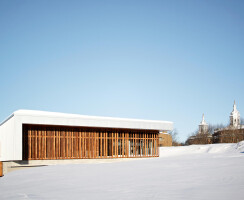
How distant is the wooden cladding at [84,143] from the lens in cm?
2150

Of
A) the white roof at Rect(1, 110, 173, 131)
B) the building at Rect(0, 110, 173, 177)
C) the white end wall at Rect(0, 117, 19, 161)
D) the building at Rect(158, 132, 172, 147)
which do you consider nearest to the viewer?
the white end wall at Rect(0, 117, 19, 161)

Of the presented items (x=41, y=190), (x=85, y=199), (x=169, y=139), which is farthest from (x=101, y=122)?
(x=169, y=139)

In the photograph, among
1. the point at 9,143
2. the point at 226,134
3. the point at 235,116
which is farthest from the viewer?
the point at 235,116

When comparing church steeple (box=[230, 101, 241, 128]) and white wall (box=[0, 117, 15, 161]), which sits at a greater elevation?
church steeple (box=[230, 101, 241, 128])

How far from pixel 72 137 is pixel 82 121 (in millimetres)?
1430

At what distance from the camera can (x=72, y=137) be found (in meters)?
22.9

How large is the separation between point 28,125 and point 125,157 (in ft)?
27.4

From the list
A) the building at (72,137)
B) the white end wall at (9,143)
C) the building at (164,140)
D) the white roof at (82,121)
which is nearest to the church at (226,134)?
the building at (164,140)

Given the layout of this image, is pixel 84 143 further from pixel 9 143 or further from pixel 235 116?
pixel 235 116

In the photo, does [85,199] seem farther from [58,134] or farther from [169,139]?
[169,139]

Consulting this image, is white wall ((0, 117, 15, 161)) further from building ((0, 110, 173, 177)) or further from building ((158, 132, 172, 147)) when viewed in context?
building ((158, 132, 172, 147))

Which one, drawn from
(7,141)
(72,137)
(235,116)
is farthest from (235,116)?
(7,141)

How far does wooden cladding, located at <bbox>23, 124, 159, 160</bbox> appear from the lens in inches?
846

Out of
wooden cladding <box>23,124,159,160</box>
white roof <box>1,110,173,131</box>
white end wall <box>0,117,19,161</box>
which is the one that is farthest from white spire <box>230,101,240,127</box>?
white end wall <box>0,117,19,161</box>
